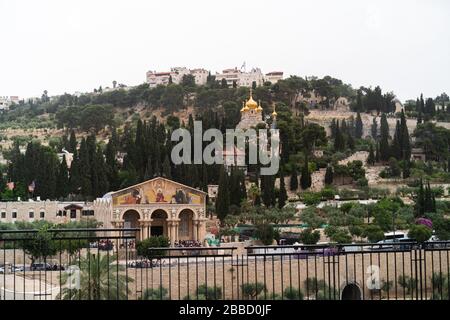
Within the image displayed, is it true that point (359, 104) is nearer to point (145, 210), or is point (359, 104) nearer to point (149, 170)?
point (149, 170)

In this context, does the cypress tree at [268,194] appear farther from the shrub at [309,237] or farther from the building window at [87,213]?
the building window at [87,213]

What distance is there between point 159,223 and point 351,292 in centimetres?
1574

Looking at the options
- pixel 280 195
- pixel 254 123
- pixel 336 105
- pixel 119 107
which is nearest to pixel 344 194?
pixel 280 195

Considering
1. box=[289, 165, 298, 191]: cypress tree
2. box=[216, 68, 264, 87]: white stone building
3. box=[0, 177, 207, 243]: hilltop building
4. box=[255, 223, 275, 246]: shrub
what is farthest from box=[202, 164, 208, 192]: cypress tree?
box=[216, 68, 264, 87]: white stone building

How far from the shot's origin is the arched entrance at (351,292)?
68.0 ft

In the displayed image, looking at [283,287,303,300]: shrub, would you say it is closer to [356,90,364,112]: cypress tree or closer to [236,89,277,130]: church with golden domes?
[236,89,277,130]: church with golden domes

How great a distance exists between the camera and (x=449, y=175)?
147ft

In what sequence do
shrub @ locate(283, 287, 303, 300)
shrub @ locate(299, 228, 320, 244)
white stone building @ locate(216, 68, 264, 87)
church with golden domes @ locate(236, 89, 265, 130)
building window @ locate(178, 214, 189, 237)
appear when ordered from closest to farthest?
shrub @ locate(283, 287, 303, 300)
shrub @ locate(299, 228, 320, 244)
building window @ locate(178, 214, 189, 237)
church with golden domes @ locate(236, 89, 265, 130)
white stone building @ locate(216, 68, 264, 87)

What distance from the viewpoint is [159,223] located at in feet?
117

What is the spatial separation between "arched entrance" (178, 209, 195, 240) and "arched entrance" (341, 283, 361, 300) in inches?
570

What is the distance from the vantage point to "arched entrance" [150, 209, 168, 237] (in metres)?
35.2

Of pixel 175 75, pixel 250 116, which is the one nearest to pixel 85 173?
pixel 250 116

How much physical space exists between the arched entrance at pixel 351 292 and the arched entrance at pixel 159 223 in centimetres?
1501

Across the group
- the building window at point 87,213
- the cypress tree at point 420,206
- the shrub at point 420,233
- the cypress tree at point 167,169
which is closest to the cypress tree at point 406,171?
the cypress tree at point 420,206
